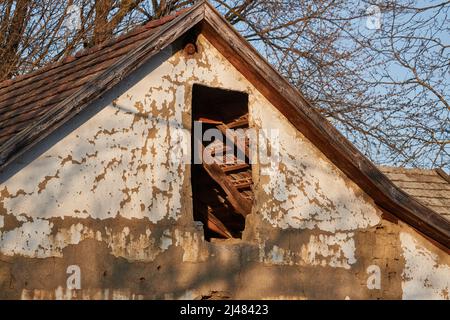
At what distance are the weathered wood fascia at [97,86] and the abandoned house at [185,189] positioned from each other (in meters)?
0.01

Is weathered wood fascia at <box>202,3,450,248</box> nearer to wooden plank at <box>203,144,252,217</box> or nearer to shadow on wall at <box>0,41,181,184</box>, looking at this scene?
shadow on wall at <box>0,41,181,184</box>

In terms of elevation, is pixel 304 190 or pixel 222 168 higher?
pixel 222 168

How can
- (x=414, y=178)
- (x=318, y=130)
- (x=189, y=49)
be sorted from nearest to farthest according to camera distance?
(x=189, y=49) < (x=318, y=130) < (x=414, y=178)

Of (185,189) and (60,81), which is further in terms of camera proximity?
(60,81)

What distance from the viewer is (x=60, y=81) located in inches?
368

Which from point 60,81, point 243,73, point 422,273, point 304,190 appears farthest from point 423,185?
point 60,81

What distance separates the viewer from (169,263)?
8172mm

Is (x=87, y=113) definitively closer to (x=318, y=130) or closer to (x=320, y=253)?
(x=318, y=130)

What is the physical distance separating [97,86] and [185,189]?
4.61 feet

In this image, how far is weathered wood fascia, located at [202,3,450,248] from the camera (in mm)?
8688

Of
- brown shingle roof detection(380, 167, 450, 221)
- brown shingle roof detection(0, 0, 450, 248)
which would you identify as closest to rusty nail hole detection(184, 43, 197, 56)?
brown shingle roof detection(0, 0, 450, 248)
